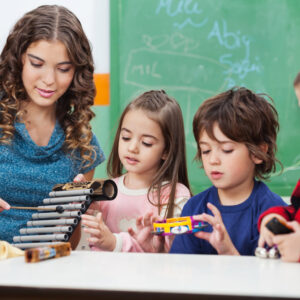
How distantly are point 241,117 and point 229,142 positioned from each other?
0.31 feet

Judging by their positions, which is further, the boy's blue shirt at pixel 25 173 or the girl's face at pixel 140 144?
the boy's blue shirt at pixel 25 173

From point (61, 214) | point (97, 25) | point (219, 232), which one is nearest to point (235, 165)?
point (219, 232)

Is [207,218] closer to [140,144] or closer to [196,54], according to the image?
[140,144]

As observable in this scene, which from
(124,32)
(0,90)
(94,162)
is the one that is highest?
→ (124,32)

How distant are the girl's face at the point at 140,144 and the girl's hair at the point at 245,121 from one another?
6.8 inches

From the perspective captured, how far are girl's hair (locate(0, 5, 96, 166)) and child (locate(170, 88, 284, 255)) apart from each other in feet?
1.65

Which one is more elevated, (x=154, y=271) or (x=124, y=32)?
(x=124, y=32)

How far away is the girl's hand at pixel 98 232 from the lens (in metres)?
1.12

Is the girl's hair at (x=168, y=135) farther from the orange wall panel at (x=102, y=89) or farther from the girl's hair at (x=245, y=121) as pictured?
the orange wall panel at (x=102, y=89)

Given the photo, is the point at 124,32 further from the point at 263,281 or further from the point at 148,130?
the point at 263,281

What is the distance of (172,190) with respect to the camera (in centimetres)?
143

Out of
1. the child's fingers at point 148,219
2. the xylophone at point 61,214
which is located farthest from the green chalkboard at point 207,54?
the xylophone at point 61,214

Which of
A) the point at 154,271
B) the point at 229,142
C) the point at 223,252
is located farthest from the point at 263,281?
the point at 229,142

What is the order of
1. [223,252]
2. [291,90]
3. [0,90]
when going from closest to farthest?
[223,252], [0,90], [291,90]
